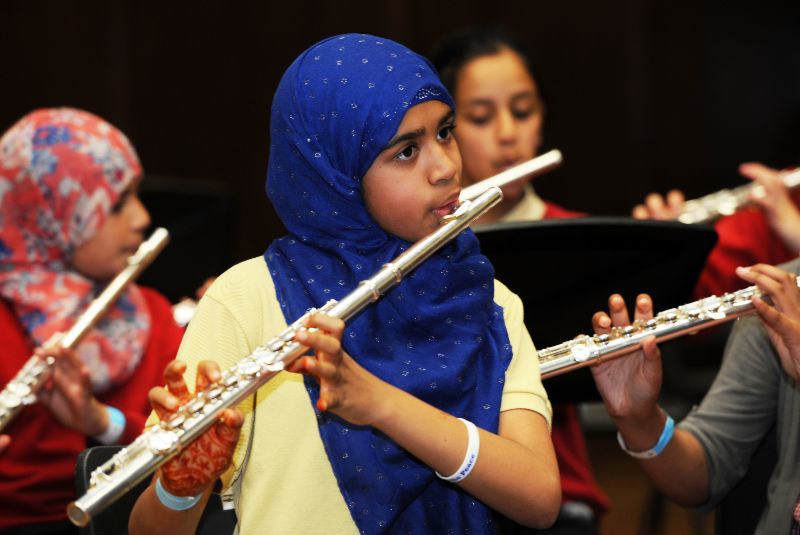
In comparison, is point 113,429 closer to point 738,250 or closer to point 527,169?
point 527,169

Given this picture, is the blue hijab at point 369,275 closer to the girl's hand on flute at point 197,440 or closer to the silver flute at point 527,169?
the girl's hand on flute at point 197,440

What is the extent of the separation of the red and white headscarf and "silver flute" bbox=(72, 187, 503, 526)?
1.09m

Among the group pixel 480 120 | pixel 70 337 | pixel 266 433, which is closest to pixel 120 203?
pixel 70 337

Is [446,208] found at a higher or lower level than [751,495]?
higher

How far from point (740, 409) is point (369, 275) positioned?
0.66 m

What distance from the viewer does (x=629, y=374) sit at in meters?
1.62

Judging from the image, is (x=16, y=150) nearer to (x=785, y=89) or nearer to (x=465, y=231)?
(x=465, y=231)

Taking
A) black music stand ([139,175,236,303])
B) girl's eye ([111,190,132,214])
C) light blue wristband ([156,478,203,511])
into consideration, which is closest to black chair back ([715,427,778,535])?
light blue wristband ([156,478,203,511])

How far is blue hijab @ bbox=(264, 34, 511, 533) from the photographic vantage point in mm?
1348

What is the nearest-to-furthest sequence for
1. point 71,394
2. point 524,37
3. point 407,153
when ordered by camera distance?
point 407,153 → point 71,394 → point 524,37

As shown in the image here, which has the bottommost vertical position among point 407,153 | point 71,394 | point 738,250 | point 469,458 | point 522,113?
point 738,250

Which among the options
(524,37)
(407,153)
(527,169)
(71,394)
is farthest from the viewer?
(524,37)

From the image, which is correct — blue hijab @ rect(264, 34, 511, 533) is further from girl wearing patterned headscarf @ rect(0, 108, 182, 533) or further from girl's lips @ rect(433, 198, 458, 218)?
girl wearing patterned headscarf @ rect(0, 108, 182, 533)

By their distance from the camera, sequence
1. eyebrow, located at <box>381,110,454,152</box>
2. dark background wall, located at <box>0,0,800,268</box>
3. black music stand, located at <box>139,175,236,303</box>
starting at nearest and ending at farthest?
eyebrow, located at <box>381,110,454,152</box>, black music stand, located at <box>139,175,236,303</box>, dark background wall, located at <box>0,0,800,268</box>
